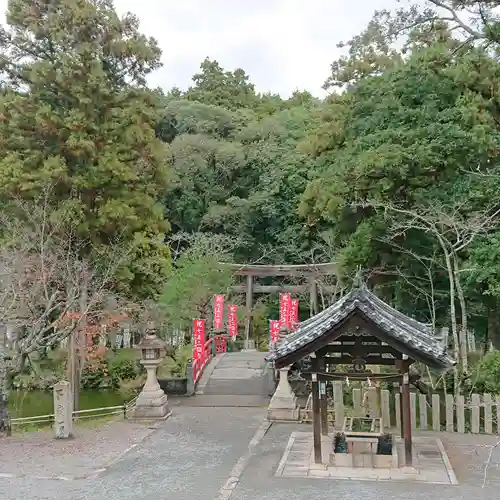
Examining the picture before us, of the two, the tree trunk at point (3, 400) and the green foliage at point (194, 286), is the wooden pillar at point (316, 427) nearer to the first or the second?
the tree trunk at point (3, 400)

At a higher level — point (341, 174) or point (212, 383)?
point (341, 174)

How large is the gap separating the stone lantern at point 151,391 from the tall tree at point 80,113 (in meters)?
3.84

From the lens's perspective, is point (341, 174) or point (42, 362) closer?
point (341, 174)

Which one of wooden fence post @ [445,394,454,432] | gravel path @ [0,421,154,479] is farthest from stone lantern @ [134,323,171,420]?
wooden fence post @ [445,394,454,432]

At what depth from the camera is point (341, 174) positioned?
17219mm

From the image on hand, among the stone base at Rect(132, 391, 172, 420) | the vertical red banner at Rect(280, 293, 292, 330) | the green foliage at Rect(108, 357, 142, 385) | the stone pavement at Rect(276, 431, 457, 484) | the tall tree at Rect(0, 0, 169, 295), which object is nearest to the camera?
the stone pavement at Rect(276, 431, 457, 484)

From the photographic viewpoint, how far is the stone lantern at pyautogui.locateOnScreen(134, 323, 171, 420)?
15578 mm

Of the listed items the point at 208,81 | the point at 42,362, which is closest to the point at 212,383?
the point at 42,362

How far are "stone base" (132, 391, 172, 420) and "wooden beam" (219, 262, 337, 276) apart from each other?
14.6 meters

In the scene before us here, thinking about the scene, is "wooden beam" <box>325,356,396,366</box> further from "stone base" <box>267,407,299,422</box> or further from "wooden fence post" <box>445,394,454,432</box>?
"stone base" <box>267,407,299,422</box>

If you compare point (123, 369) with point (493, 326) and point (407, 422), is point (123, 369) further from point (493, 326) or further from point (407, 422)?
point (407, 422)

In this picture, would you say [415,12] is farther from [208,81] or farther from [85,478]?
[208,81]

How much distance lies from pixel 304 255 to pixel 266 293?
3.20m

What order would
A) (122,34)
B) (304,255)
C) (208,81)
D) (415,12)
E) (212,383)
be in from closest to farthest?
1. (415,12)
2. (122,34)
3. (212,383)
4. (304,255)
5. (208,81)
